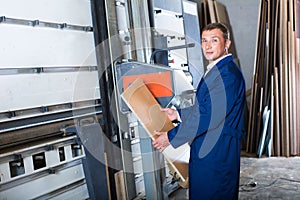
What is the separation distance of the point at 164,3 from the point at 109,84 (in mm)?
1204

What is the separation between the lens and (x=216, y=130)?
1631 mm

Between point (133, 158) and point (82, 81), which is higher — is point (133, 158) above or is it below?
below

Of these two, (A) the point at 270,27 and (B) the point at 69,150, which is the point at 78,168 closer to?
(B) the point at 69,150

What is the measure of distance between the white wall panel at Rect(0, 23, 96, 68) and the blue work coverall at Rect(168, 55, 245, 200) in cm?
85

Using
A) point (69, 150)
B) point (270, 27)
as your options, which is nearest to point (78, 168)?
point (69, 150)

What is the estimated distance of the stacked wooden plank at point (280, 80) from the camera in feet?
12.0

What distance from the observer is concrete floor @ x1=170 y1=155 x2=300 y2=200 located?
256 centimetres

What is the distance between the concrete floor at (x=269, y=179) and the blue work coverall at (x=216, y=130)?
100 cm

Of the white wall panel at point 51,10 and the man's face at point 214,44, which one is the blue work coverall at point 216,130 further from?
the white wall panel at point 51,10

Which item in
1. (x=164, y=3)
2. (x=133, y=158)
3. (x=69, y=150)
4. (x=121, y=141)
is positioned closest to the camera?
(x=69, y=150)

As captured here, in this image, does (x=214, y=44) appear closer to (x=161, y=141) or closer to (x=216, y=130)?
(x=216, y=130)

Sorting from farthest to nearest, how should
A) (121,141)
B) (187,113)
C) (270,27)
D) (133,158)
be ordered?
(270,27), (133,158), (121,141), (187,113)

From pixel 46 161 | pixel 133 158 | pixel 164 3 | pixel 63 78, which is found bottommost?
pixel 133 158

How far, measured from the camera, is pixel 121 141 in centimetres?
225
